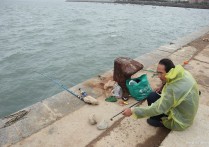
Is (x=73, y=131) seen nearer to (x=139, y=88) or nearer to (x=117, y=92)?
(x=117, y=92)

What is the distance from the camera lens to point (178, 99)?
130 inches

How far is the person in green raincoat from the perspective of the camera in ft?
10.7

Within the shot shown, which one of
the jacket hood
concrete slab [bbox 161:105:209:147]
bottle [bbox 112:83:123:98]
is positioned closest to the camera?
the jacket hood

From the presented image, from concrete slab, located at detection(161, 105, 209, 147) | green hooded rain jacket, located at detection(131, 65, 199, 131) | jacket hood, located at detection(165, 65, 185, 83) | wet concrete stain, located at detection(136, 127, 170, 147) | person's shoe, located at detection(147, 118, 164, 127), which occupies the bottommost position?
wet concrete stain, located at detection(136, 127, 170, 147)

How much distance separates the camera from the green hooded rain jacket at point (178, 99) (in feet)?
10.7

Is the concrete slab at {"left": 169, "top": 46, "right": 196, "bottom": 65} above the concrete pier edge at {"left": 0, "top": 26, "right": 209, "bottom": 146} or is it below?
below

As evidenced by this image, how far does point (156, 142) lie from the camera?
3795 mm

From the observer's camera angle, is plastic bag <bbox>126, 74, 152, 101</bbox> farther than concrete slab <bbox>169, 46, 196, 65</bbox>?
No

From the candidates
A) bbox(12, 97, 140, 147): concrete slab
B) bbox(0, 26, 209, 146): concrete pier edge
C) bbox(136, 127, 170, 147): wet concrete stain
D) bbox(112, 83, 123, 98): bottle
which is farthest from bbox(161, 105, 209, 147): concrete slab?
bbox(0, 26, 209, 146): concrete pier edge

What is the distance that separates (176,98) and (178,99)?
44 mm

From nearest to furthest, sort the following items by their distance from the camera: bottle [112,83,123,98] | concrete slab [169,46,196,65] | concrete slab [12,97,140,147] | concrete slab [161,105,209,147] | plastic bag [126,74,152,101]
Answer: concrete slab [161,105,209,147], concrete slab [12,97,140,147], plastic bag [126,74,152,101], bottle [112,83,123,98], concrete slab [169,46,196,65]

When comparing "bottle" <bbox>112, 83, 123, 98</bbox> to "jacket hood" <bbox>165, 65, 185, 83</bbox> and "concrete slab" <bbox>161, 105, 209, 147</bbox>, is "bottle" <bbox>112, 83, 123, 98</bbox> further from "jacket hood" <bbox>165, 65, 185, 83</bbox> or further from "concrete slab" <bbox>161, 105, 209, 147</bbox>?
"jacket hood" <bbox>165, 65, 185, 83</bbox>

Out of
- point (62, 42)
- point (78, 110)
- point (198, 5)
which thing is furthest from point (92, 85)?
point (198, 5)

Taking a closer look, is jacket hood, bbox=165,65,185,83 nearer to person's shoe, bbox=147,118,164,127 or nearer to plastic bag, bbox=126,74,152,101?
person's shoe, bbox=147,118,164,127
